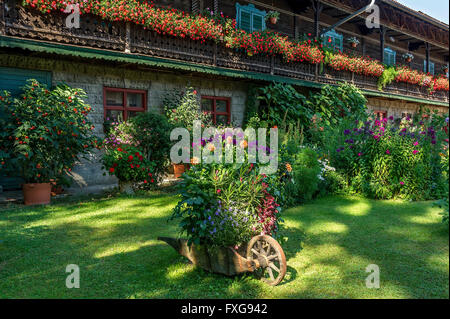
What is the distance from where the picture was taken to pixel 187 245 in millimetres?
3646

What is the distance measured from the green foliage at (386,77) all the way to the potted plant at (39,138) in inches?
522

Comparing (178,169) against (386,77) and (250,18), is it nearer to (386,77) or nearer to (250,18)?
(250,18)

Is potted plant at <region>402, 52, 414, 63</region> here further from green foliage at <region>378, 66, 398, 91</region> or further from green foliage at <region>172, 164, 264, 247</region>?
green foliage at <region>172, 164, 264, 247</region>

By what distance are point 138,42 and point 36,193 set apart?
467 cm

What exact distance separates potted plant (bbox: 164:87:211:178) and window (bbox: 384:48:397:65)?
1348 centimetres

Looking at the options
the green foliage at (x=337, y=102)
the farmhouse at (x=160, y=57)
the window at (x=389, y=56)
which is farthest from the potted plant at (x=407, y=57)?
the green foliage at (x=337, y=102)

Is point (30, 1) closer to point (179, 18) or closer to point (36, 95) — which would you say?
point (36, 95)

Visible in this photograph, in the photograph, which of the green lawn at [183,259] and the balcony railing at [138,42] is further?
the balcony railing at [138,42]

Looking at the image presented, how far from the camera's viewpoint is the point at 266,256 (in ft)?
10.8

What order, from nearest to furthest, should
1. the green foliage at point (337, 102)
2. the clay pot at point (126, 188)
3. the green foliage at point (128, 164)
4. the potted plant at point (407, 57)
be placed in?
the green foliage at point (128, 164) → the clay pot at point (126, 188) → the green foliage at point (337, 102) → the potted plant at point (407, 57)

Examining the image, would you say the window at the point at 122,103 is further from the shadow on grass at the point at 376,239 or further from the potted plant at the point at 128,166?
the shadow on grass at the point at 376,239

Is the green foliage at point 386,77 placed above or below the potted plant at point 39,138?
above

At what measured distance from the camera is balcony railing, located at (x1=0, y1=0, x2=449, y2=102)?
25.3 ft

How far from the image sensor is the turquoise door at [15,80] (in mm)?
7980
